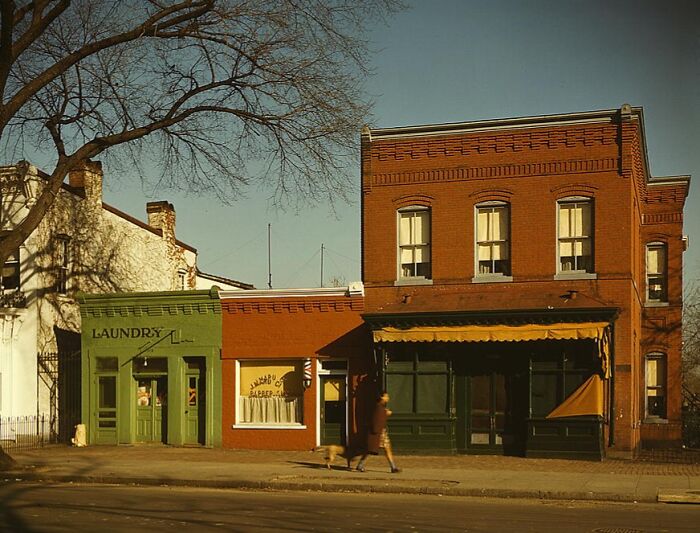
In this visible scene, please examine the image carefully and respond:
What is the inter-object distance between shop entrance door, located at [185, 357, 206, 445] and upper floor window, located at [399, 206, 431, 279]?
22.1 feet

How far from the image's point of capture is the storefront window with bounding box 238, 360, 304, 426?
27.8 metres

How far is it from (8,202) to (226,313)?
805cm

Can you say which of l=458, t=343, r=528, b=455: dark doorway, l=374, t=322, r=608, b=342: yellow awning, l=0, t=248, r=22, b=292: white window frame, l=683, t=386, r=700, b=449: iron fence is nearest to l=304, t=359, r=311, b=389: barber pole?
l=374, t=322, r=608, b=342: yellow awning

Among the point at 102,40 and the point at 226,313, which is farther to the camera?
the point at 226,313

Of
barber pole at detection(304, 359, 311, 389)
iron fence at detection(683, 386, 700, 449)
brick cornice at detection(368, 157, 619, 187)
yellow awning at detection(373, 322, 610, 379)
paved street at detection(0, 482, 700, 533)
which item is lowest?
iron fence at detection(683, 386, 700, 449)

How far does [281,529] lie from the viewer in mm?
13117

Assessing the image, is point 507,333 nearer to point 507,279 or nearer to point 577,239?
point 507,279

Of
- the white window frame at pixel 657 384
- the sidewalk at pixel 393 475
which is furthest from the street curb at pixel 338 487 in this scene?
the white window frame at pixel 657 384

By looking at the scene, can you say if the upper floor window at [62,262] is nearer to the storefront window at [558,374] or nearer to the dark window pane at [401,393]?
the dark window pane at [401,393]

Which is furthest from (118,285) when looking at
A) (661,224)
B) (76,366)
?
(661,224)

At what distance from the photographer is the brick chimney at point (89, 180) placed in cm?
3388

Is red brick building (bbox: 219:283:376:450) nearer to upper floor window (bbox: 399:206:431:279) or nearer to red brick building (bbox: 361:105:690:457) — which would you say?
red brick building (bbox: 361:105:690:457)

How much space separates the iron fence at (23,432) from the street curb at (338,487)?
832 cm

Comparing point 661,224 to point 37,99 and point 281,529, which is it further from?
point 281,529
